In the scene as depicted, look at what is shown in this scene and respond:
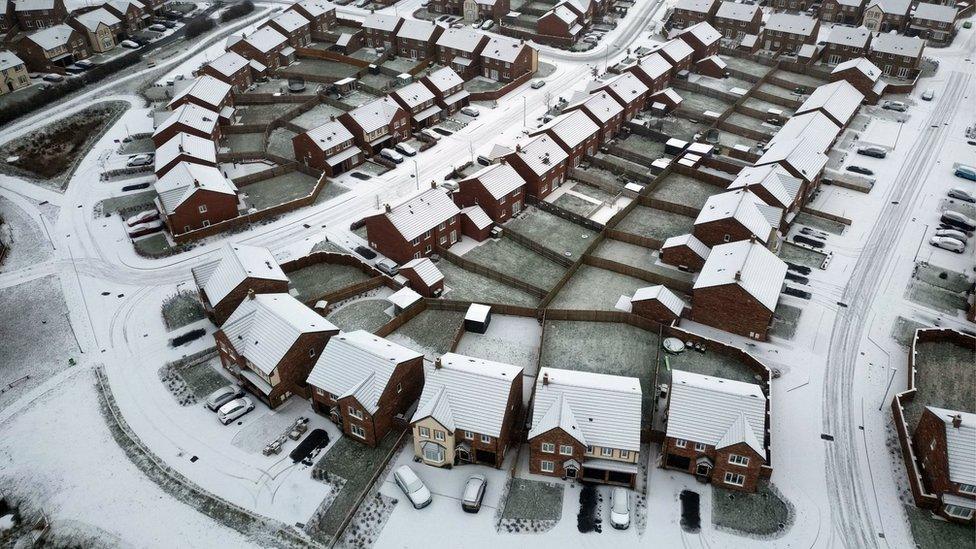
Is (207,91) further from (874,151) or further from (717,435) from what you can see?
(874,151)

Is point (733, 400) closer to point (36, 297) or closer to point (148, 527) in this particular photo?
point (148, 527)

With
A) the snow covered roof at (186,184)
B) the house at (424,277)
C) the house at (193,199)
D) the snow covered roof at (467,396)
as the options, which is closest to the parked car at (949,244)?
the snow covered roof at (467,396)

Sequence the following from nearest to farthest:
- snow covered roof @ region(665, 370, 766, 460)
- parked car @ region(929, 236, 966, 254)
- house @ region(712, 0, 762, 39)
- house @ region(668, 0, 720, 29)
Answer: snow covered roof @ region(665, 370, 766, 460) < parked car @ region(929, 236, 966, 254) < house @ region(712, 0, 762, 39) < house @ region(668, 0, 720, 29)

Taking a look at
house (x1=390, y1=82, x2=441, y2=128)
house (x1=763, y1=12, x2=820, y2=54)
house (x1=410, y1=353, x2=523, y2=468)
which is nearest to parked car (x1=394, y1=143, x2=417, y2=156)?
house (x1=390, y1=82, x2=441, y2=128)

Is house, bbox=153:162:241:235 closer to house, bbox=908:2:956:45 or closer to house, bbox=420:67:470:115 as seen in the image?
house, bbox=420:67:470:115

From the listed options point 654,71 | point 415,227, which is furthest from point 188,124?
point 654,71
